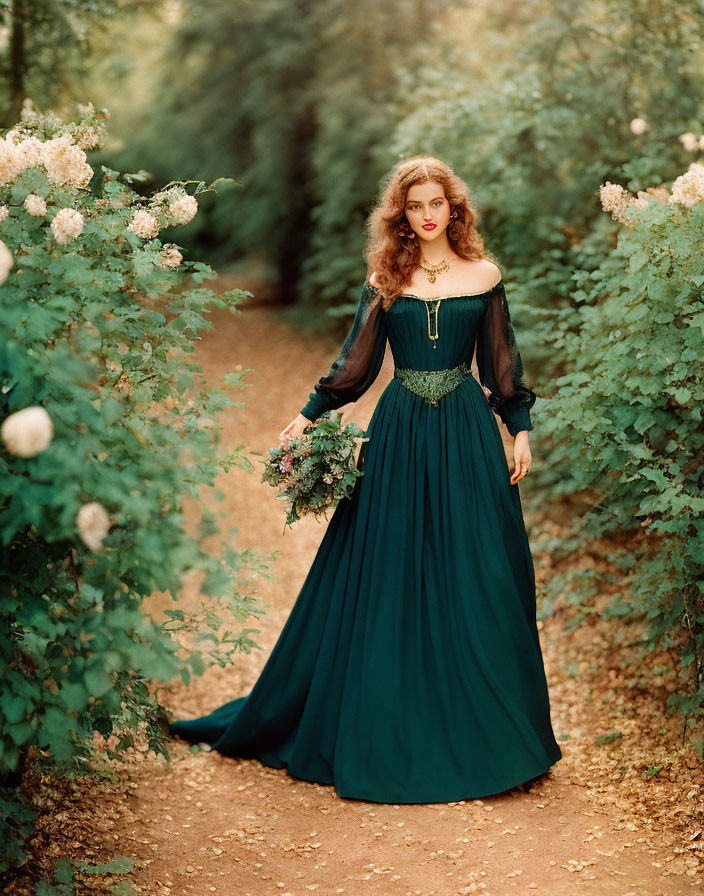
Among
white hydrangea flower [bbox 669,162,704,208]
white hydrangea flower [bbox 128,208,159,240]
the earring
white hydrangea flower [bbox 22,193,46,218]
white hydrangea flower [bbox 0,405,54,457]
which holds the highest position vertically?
white hydrangea flower [bbox 669,162,704,208]

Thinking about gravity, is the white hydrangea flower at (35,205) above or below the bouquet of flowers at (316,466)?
above

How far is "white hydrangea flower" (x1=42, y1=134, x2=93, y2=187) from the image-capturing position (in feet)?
7.25

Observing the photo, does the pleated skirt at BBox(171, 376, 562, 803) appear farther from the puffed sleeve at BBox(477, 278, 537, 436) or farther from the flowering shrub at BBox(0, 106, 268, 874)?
the flowering shrub at BBox(0, 106, 268, 874)

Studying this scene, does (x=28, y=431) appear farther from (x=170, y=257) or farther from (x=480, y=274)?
(x=480, y=274)

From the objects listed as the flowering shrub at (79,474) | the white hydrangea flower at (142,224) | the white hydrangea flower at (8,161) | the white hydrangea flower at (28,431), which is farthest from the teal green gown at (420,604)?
the white hydrangea flower at (28,431)

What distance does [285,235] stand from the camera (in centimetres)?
854

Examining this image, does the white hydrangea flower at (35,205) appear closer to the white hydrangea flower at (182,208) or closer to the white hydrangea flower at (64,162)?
the white hydrangea flower at (64,162)

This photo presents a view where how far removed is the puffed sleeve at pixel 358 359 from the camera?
3.27 metres

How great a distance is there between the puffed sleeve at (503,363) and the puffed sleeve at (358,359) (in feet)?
1.25

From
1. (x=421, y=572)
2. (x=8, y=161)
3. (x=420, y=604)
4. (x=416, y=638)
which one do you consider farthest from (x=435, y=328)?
(x=8, y=161)

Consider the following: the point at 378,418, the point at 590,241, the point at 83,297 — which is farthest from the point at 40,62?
the point at 83,297

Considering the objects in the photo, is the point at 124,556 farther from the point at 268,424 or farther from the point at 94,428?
the point at 268,424

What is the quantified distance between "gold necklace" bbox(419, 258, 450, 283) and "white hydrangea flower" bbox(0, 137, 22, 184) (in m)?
1.49

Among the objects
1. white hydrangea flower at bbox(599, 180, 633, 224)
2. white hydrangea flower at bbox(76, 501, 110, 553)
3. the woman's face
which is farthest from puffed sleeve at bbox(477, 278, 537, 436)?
white hydrangea flower at bbox(76, 501, 110, 553)
